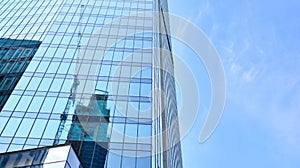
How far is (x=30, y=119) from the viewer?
82.8ft

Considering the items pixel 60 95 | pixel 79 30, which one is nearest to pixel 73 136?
pixel 60 95

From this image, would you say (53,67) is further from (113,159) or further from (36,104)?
(113,159)

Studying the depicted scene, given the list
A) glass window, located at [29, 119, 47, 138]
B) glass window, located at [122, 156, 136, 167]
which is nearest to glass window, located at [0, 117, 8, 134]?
glass window, located at [29, 119, 47, 138]

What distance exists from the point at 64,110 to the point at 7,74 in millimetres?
11303

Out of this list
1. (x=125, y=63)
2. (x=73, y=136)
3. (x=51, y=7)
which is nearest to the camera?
(x=73, y=136)

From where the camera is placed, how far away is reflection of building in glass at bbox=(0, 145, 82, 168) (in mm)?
13891

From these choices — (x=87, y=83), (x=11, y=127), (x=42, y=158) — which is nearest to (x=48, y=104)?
(x=11, y=127)

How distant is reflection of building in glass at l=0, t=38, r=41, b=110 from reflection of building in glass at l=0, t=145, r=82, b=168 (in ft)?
48.5

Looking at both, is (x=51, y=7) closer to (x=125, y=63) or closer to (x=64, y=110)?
(x=125, y=63)

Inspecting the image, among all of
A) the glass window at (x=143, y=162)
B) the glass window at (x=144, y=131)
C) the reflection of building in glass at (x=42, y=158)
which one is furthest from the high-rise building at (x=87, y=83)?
the reflection of building in glass at (x=42, y=158)

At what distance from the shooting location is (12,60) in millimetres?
35125

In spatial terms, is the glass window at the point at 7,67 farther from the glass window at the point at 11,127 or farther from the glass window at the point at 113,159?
the glass window at the point at 113,159

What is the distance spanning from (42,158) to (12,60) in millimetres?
25447

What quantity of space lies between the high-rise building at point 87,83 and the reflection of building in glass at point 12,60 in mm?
144
